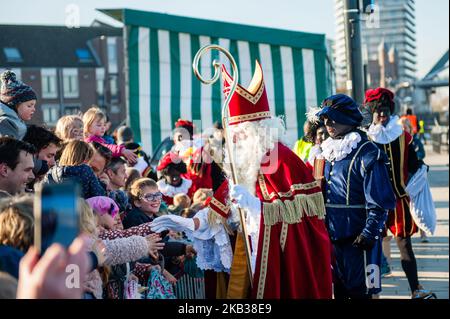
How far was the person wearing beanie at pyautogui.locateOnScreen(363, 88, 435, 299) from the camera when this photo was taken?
713 cm

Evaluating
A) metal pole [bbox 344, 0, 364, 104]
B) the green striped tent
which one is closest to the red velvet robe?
metal pole [bbox 344, 0, 364, 104]

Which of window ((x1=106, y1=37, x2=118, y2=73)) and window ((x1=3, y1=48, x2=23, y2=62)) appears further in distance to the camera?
window ((x1=106, y1=37, x2=118, y2=73))

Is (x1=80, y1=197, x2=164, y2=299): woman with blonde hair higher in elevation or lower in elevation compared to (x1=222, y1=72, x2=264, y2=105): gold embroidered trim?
lower

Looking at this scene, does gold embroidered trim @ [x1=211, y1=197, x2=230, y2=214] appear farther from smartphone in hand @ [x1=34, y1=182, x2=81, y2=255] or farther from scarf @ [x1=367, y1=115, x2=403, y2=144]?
smartphone in hand @ [x1=34, y1=182, x2=81, y2=255]

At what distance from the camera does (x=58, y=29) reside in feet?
194

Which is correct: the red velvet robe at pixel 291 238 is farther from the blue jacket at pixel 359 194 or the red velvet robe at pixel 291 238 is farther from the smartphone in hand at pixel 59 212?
the smartphone in hand at pixel 59 212

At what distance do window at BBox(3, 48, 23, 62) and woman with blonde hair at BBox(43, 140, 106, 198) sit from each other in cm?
4912

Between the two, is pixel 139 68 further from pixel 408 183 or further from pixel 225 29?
pixel 408 183

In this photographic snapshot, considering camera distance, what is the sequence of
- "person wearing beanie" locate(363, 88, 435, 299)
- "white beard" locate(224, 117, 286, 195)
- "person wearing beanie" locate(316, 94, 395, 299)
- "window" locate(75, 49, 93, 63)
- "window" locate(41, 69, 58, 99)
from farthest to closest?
"window" locate(75, 49, 93, 63) → "window" locate(41, 69, 58, 99) → "person wearing beanie" locate(363, 88, 435, 299) → "person wearing beanie" locate(316, 94, 395, 299) → "white beard" locate(224, 117, 286, 195)

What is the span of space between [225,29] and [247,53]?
58cm

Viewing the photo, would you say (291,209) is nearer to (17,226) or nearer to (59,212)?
(17,226)

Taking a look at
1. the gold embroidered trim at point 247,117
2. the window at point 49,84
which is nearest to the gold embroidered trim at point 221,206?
the gold embroidered trim at point 247,117

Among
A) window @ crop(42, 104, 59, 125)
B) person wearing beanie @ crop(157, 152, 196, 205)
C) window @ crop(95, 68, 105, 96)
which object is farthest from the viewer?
window @ crop(95, 68, 105, 96)

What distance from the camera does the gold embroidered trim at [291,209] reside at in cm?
479
